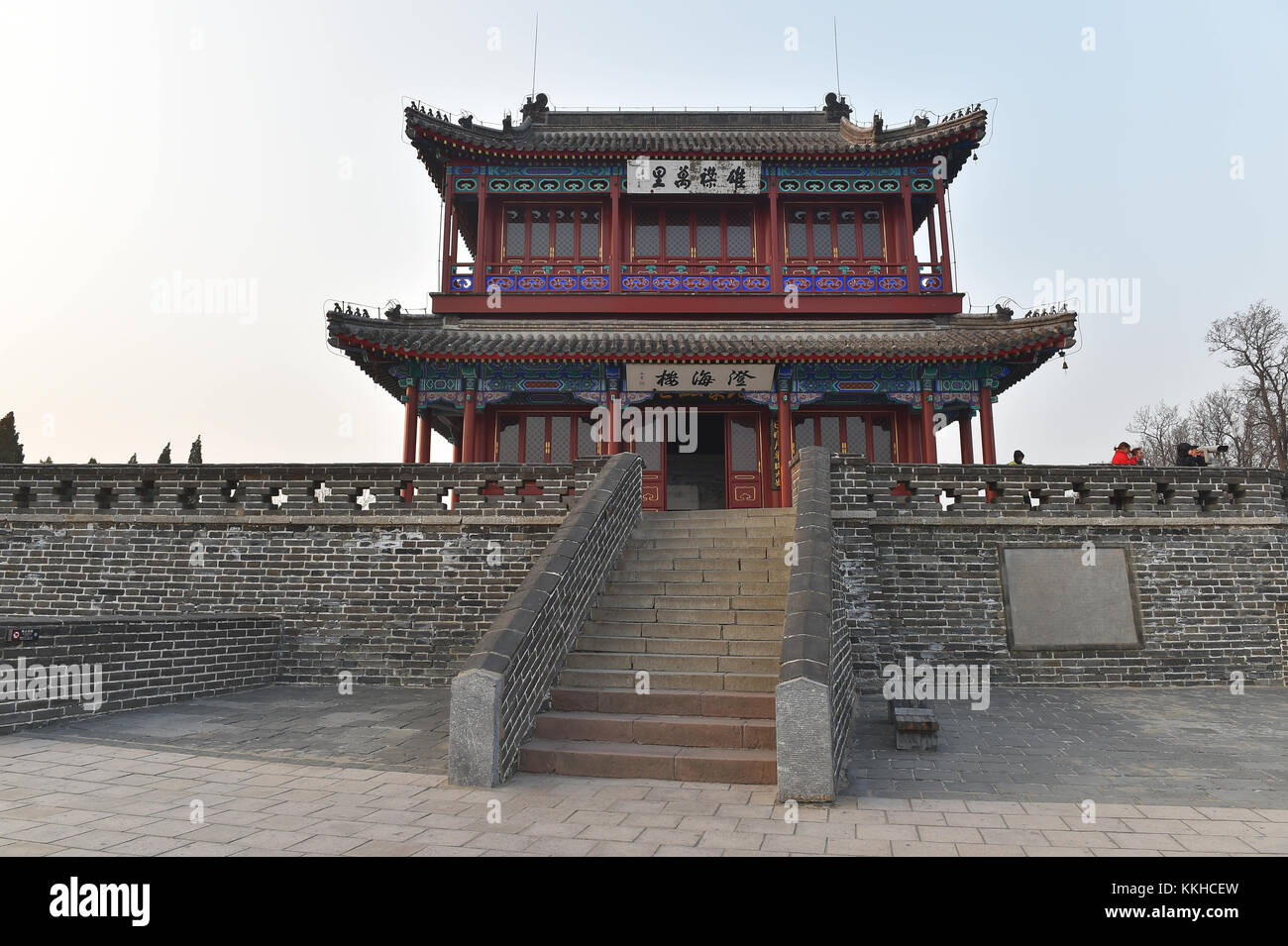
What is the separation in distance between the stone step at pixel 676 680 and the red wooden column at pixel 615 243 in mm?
10407

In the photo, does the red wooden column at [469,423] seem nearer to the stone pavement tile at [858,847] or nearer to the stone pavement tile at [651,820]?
the stone pavement tile at [651,820]

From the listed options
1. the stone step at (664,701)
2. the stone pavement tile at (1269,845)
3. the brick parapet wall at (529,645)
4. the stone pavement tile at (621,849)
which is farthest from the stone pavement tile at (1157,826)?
the brick parapet wall at (529,645)

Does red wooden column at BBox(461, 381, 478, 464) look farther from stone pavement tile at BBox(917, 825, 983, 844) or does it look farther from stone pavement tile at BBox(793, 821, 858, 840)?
stone pavement tile at BBox(917, 825, 983, 844)

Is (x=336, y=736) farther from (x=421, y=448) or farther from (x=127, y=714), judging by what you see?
(x=421, y=448)

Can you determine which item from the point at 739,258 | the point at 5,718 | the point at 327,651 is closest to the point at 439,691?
the point at 327,651

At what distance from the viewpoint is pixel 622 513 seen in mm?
8391

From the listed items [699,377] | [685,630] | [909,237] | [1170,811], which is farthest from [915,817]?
[909,237]

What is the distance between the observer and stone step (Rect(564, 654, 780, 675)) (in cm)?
612

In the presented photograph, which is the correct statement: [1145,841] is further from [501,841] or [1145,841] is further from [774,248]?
[774,248]

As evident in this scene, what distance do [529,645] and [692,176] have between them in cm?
1284

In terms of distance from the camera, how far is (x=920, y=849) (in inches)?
146

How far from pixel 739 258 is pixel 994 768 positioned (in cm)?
1234

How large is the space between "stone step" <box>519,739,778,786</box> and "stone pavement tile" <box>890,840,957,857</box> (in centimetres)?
121

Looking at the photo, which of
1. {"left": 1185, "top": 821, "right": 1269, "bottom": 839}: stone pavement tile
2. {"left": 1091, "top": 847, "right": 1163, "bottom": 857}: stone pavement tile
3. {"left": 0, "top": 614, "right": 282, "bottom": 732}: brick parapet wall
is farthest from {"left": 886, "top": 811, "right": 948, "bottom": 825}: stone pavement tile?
{"left": 0, "top": 614, "right": 282, "bottom": 732}: brick parapet wall
